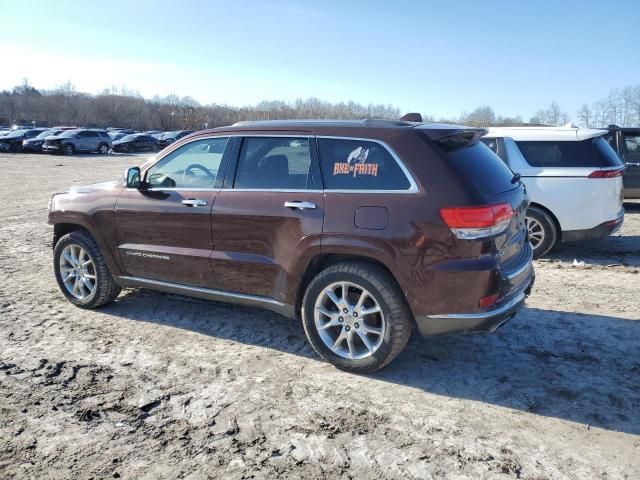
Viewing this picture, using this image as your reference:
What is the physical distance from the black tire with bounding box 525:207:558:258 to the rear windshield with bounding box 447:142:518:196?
3.21 m

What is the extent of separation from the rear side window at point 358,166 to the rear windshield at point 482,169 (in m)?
0.42

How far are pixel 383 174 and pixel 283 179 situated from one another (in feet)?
2.79

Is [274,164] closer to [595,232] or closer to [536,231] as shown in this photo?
[536,231]

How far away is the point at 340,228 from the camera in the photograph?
12.4 feet

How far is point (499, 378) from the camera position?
12.8 ft

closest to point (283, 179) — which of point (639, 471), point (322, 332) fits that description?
point (322, 332)

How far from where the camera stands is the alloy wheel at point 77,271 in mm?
5328

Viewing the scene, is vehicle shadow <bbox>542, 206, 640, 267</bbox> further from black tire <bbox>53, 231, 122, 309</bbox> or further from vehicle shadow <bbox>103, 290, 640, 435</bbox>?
black tire <bbox>53, 231, 122, 309</bbox>

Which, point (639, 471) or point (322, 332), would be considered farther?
point (322, 332)

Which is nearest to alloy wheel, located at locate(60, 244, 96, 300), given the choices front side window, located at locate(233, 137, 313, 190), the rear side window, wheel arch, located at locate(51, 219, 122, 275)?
wheel arch, located at locate(51, 219, 122, 275)

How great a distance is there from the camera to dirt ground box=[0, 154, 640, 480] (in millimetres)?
2941

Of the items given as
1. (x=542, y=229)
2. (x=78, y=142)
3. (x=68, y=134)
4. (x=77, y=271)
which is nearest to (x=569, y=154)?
(x=542, y=229)

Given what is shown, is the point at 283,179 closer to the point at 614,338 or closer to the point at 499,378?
the point at 499,378

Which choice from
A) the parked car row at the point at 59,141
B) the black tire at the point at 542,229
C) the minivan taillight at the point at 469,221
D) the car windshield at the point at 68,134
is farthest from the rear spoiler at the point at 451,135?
the car windshield at the point at 68,134
